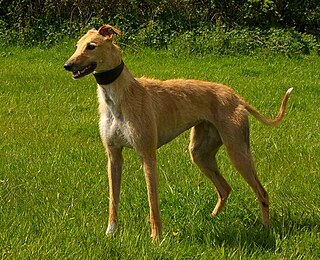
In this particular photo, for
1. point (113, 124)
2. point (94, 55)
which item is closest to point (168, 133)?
point (113, 124)

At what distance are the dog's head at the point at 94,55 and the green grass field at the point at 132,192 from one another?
1082 millimetres

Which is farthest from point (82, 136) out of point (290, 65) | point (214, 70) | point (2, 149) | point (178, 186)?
point (290, 65)

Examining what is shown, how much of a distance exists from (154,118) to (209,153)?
3.23ft

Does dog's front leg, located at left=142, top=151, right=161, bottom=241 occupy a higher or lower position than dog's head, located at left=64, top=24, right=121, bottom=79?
lower

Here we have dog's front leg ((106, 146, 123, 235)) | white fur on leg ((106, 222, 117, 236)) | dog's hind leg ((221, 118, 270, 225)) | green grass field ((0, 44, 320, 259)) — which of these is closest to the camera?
green grass field ((0, 44, 320, 259))

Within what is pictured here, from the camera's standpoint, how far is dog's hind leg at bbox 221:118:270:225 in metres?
5.59

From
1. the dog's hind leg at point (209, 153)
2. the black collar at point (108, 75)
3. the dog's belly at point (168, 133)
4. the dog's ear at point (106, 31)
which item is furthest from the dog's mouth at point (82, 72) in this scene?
the dog's hind leg at point (209, 153)

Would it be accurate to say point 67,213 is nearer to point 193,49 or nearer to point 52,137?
point 52,137

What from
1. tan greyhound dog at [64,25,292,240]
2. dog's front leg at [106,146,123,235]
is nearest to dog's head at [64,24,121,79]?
tan greyhound dog at [64,25,292,240]

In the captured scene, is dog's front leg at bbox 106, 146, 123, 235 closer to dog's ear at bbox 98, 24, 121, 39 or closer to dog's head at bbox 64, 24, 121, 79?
dog's head at bbox 64, 24, 121, 79

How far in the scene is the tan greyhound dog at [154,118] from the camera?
4.98 meters

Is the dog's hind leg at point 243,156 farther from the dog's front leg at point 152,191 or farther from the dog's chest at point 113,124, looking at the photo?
the dog's chest at point 113,124

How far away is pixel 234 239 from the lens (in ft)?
16.7

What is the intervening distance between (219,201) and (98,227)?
4.10ft
